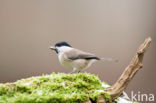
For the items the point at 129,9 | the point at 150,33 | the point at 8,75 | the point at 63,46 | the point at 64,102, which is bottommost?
the point at 64,102

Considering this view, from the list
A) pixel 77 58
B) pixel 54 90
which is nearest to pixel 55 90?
pixel 54 90

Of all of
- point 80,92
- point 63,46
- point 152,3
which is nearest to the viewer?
point 80,92

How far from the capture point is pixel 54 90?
142 centimetres

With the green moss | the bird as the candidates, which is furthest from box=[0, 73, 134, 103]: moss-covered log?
the bird

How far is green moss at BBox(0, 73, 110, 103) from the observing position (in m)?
1.25

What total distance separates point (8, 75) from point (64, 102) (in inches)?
87.2

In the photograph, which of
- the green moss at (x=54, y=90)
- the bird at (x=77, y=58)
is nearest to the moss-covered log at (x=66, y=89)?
the green moss at (x=54, y=90)

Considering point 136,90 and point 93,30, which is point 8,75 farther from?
point 136,90

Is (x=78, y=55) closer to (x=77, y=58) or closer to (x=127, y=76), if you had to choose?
(x=77, y=58)

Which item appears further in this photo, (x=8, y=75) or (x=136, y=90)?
(x=136, y=90)

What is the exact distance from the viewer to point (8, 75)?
3.32 metres

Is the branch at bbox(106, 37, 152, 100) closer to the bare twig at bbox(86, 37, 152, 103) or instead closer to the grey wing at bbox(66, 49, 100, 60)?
the bare twig at bbox(86, 37, 152, 103)

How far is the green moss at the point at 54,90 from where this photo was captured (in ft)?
4.11

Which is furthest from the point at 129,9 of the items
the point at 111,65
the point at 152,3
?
the point at 111,65
